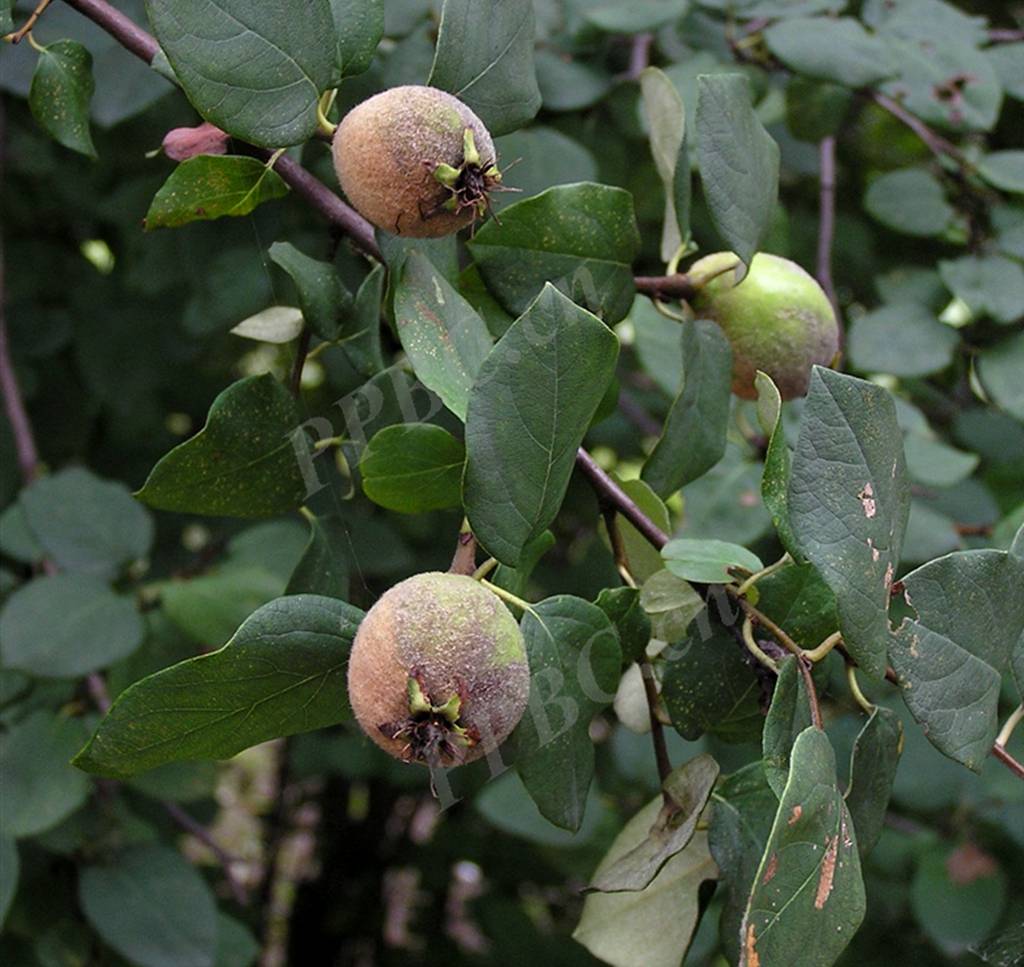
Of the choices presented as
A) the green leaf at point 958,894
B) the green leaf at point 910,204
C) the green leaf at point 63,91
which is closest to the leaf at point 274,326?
the green leaf at point 63,91

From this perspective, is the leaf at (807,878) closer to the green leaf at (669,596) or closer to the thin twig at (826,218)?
the green leaf at (669,596)

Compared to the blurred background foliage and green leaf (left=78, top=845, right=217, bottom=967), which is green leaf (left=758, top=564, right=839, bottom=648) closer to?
the blurred background foliage

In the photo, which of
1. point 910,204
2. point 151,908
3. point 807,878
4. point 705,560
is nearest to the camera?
point 807,878

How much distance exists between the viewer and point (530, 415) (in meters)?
0.56

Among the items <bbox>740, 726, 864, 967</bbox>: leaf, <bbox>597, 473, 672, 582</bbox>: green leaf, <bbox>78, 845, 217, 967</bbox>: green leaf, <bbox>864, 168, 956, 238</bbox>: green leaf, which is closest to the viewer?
<bbox>740, 726, 864, 967</bbox>: leaf

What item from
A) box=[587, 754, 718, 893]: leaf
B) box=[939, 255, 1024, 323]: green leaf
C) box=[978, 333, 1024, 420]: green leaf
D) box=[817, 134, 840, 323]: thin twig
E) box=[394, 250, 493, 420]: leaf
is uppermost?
box=[394, 250, 493, 420]: leaf

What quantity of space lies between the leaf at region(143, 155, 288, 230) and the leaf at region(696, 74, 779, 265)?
0.77 ft

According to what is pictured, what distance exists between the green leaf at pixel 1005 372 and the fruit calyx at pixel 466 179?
28.8 inches

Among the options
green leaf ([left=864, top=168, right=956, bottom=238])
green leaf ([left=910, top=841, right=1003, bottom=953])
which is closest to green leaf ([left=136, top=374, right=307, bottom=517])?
green leaf ([left=864, top=168, right=956, bottom=238])

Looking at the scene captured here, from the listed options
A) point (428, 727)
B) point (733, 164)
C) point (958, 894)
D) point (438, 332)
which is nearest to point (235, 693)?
point (428, 727)

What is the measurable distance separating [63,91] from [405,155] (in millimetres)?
302

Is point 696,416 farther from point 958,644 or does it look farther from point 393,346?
point 393,346

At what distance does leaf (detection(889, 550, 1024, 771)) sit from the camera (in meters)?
0.57

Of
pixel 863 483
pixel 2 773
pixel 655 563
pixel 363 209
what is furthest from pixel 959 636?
pixel 2 773
